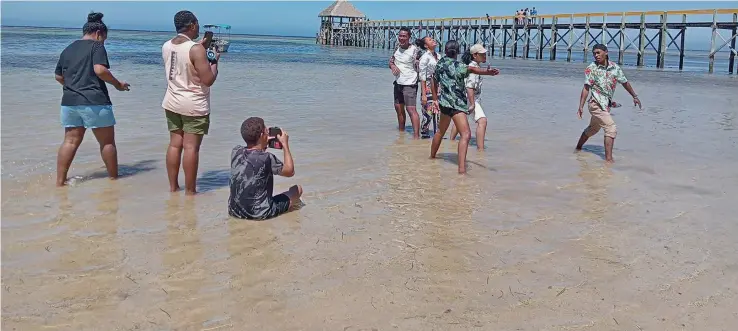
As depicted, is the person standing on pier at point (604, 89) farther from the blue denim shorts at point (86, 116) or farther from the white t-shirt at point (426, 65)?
the blue denim shorts at point (86, 116)

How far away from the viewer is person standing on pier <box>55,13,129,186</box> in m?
5.17

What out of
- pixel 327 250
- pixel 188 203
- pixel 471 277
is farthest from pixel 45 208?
pixel 471 277

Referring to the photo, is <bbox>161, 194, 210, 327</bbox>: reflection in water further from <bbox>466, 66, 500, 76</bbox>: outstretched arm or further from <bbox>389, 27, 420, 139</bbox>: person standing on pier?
<bbox>389, 27, 420, 139</bbox>: person standing on pier

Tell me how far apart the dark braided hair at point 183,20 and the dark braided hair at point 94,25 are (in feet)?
2.64

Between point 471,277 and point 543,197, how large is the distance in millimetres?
2077

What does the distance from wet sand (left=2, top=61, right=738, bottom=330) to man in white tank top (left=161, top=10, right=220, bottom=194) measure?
39 centimetres

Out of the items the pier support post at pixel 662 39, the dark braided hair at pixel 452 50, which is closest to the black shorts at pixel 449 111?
the dark braided hair at pixel 452 50

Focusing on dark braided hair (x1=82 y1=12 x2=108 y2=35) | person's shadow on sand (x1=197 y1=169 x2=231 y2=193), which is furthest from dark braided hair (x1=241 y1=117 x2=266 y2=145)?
dark braided hair (x1=82 y1=12 x2=108 y2=35)

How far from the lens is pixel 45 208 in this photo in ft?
15.7

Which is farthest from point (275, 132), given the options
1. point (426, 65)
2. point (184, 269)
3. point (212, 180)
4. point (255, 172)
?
point (426, 65)

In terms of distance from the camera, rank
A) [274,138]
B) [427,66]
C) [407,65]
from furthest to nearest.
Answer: [407,65]
[427,66]
[274,138]

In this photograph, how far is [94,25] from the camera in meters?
5.18

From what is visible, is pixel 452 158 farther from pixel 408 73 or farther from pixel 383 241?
pixel 383 241

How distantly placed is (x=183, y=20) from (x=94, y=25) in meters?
0.90
